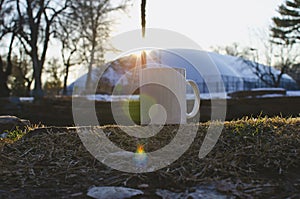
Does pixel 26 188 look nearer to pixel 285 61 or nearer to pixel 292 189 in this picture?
pixel 292 189

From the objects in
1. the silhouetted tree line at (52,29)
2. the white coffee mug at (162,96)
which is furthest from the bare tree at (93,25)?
the white coffee mug at (162,96)

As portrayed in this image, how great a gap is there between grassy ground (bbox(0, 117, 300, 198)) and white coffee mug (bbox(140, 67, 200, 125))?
225 mm

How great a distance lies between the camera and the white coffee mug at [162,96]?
2.77 meters

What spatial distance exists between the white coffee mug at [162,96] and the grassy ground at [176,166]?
0.22 metres

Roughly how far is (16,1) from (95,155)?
2232 cm

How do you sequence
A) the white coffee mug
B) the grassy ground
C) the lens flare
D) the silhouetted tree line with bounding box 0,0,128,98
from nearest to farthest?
the grassy ground → the lens flare → the white coffee mug → the silhouetted tree line with bounding box 0,0,128,98

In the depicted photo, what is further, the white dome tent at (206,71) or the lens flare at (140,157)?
the white dome tent at (206,71)

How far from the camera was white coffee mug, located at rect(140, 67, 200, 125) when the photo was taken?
2768 mm

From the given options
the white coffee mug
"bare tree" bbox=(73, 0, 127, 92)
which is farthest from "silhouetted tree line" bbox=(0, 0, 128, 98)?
the white coffee mug

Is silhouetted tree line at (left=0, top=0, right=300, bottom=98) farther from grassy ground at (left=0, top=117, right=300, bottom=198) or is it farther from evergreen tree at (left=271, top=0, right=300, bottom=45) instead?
grassy ground at (left=0, top=117, right=300, bottom=198)

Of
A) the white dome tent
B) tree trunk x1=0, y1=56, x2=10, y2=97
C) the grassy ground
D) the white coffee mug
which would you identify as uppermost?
the white dome tent

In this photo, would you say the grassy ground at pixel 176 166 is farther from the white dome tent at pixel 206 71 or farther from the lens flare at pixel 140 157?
the white dome tent at pixel 206 71

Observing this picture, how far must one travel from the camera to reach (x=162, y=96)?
9.08 ft

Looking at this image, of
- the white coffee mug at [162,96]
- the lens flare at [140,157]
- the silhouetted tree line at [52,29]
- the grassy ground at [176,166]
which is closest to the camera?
the grassy ground at [176,166]
